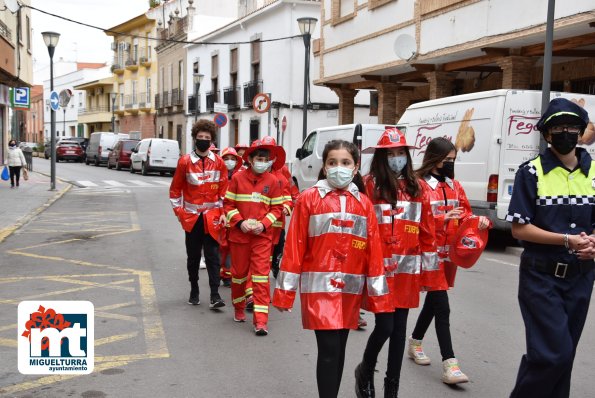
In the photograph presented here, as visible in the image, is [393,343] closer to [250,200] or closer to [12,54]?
[250,200]

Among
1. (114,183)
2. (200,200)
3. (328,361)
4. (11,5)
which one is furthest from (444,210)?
(114,183)

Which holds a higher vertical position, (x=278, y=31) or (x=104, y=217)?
(x=278, y=31)

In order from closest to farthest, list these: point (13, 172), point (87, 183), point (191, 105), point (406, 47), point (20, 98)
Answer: point (406, 47), point (13, 172), point (20, 98), point (87, 183), point (191, 105)

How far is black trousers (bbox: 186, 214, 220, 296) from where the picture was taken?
272 inches

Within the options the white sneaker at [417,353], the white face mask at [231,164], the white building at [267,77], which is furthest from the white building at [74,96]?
the white sneaker at [417,353]

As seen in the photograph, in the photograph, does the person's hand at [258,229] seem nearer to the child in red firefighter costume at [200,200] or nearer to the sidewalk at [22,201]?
the child in red firefighter costume at [200,200]

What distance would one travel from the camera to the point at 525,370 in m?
3.66

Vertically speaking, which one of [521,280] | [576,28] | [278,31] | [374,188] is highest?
[278,31]

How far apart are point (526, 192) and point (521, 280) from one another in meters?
0.49

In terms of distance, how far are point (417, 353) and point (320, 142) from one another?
12616 mm

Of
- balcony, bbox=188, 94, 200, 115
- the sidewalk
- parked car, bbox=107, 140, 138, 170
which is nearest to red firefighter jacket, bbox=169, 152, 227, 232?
the sidewalk

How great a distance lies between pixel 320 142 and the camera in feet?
57.6

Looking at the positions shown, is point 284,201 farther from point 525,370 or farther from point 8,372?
point 525,370

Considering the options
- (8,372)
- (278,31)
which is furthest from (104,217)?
(278,31)
